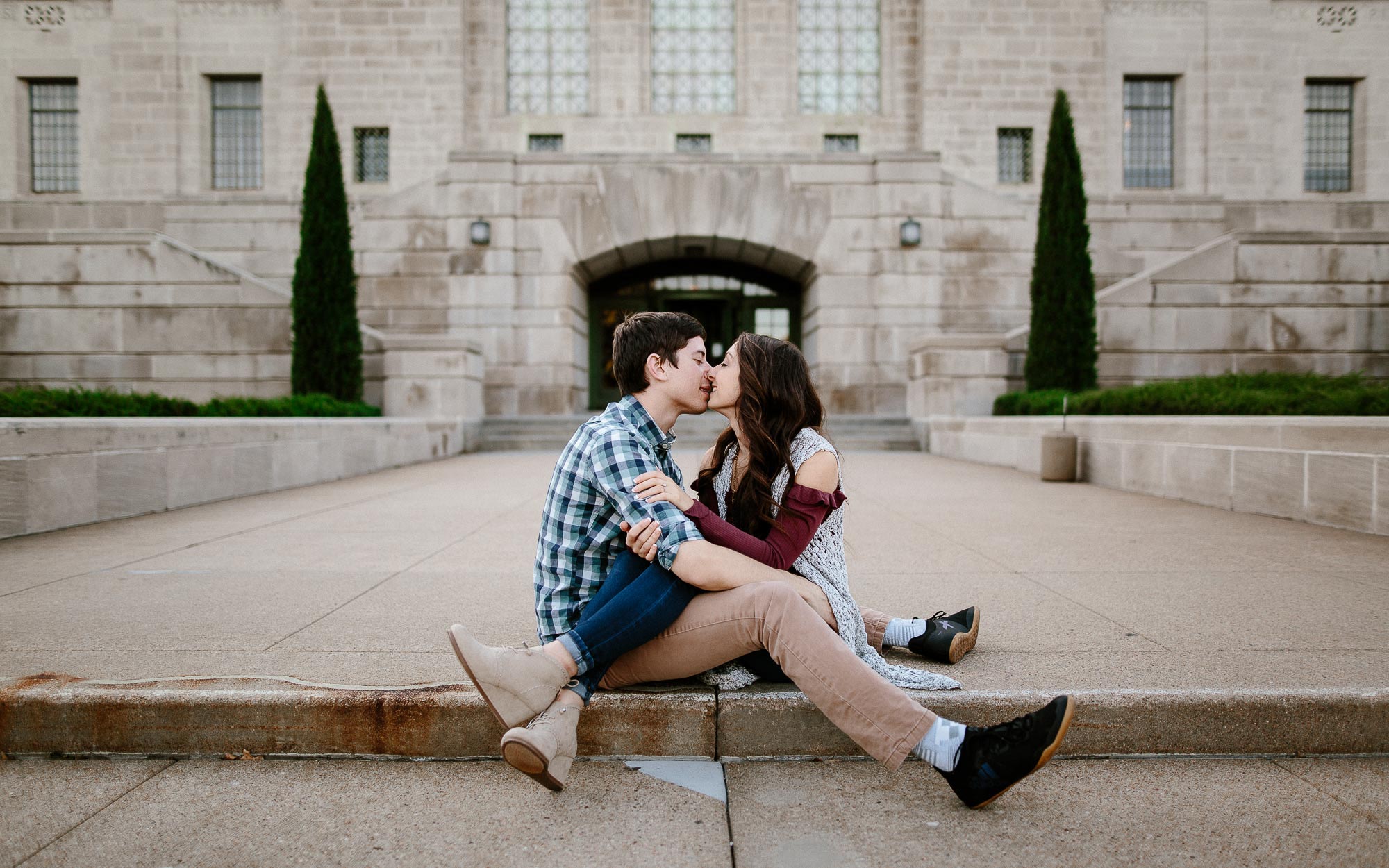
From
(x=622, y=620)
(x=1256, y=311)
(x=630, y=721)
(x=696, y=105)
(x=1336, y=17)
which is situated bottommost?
(x=630, y=721)

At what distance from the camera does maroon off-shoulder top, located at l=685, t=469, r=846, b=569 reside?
2539mm

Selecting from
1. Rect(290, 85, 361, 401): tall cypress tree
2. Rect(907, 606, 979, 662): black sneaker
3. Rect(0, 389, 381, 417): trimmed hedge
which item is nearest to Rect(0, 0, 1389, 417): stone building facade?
Rect(290, 85, 361, 401): tall cypress tree

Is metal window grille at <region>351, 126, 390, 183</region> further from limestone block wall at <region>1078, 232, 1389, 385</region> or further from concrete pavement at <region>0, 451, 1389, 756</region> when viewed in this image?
limestone block wall at <region>1078, 232, 1389, 385</region>

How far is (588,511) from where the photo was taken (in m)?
2.57

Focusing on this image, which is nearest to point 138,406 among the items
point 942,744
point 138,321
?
point 138,321

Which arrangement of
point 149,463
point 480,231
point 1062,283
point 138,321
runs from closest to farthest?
point 149,463 < point 1062,283 < point 138,321 < point 480,231

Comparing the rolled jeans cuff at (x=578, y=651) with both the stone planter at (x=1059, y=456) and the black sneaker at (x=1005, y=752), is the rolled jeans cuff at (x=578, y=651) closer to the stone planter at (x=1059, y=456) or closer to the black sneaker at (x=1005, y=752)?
the black sneaker at (x=1005, y=752)

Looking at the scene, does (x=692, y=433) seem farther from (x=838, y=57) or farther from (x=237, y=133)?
(x=237, y=133)

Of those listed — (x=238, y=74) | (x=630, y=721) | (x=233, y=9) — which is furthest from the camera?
(x=238, y=74)

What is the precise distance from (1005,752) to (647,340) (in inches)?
65.1

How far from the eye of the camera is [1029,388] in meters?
12.5

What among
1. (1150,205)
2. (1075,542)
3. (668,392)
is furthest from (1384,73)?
(668,392)

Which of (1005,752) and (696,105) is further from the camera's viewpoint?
(696,105)

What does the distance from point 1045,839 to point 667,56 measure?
22.1 m
